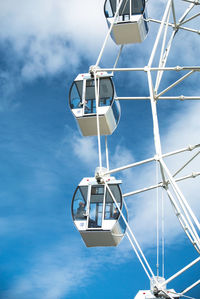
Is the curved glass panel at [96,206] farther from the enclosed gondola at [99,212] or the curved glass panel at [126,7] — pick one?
the curved glass panel at [126,7]

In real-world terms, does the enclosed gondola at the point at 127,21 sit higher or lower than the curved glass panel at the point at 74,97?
higher

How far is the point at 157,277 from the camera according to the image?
39.3 ft

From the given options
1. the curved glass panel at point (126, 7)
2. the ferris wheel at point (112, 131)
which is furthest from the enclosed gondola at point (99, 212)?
the curved glass panel at point (126, 7)

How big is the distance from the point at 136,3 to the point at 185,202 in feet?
28.9

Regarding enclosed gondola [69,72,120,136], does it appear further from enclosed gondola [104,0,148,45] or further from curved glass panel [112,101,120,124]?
enclosed gondola [104,0,148,45]

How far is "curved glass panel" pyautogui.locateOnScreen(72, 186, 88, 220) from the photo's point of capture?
1291 cm

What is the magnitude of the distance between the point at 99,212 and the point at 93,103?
364cm

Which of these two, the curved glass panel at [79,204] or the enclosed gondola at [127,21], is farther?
the enclosed gondola at [127,21]

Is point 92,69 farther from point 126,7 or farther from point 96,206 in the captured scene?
point 96,206

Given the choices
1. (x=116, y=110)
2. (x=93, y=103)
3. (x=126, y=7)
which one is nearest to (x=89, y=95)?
(x=93, y=103)

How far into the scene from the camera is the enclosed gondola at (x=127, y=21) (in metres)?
15.7

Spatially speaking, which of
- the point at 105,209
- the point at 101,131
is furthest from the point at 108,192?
the point at 101,131

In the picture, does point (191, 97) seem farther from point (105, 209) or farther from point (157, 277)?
point (157, 277)

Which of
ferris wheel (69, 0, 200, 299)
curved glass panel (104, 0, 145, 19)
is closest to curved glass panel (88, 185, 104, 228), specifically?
ferris wheel (69, 0, 200, 299)
